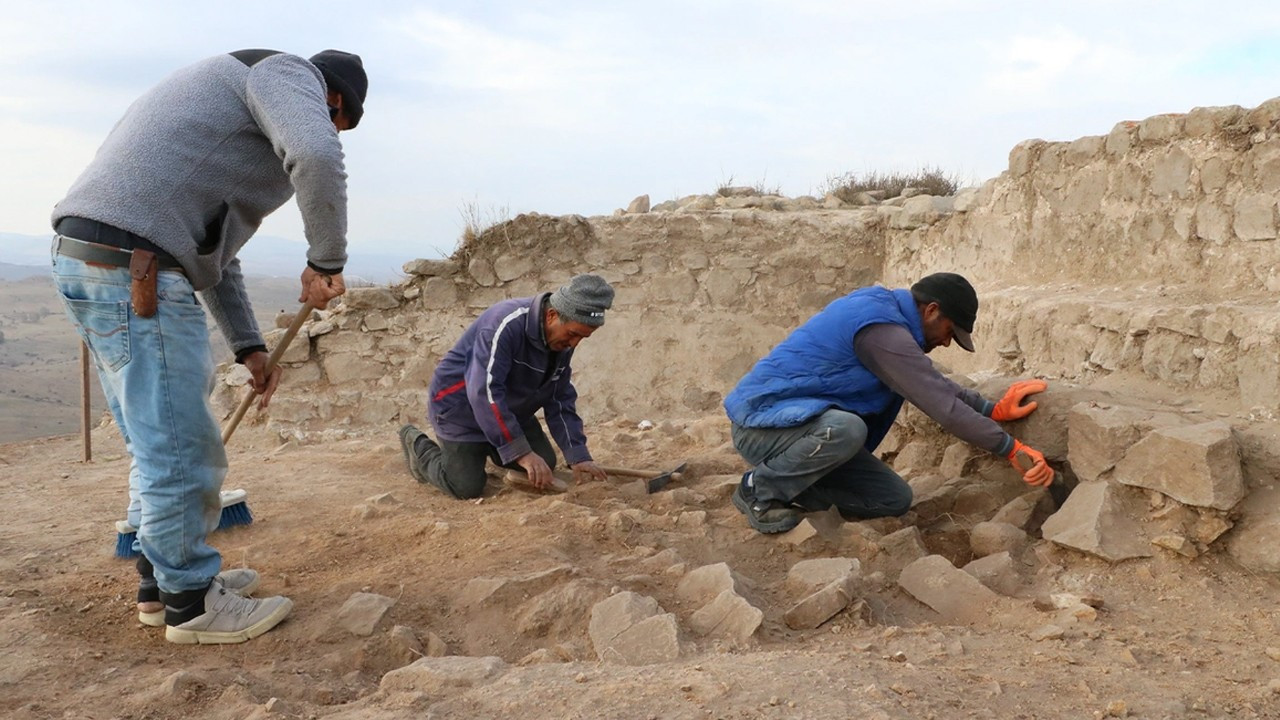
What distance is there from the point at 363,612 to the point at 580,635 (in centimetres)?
66

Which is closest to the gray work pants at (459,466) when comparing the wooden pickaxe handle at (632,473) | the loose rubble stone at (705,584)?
the wooden pickaxe handle at (632,473)

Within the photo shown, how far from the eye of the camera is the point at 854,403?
368cm

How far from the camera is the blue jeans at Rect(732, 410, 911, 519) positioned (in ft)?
11.6

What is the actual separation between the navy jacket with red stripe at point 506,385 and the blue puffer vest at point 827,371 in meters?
1.01

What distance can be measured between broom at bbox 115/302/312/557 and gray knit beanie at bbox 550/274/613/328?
106 centimetres

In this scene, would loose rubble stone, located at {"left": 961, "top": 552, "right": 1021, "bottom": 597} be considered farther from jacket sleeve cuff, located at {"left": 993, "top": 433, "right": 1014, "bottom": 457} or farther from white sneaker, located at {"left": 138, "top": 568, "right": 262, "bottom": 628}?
white sneaker, located at {"left": 138, "top": 568, "right": 262, "bottom": 628}

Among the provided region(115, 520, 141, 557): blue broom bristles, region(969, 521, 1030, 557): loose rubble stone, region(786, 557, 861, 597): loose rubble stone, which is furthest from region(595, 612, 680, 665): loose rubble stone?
region(115, 520, 141, 557): blue broom bristles

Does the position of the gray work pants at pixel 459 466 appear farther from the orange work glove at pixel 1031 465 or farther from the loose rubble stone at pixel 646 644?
the orange work glove at pixel 1031 465

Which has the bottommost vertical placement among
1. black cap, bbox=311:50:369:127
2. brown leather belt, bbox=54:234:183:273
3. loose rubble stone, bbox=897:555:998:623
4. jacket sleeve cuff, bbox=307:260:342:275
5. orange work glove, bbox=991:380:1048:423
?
loose rubble stone, bbox=897:555:998:623

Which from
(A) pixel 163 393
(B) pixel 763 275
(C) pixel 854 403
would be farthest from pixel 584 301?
(B) pixel 763 275

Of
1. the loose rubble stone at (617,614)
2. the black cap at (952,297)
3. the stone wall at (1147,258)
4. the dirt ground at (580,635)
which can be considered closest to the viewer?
the dirt ground at (580,635)

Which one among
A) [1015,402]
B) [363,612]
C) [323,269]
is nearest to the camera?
[323,269]

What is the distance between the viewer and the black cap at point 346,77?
2760 millimetres

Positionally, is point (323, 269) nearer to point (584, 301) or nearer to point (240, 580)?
point (240, 580)
